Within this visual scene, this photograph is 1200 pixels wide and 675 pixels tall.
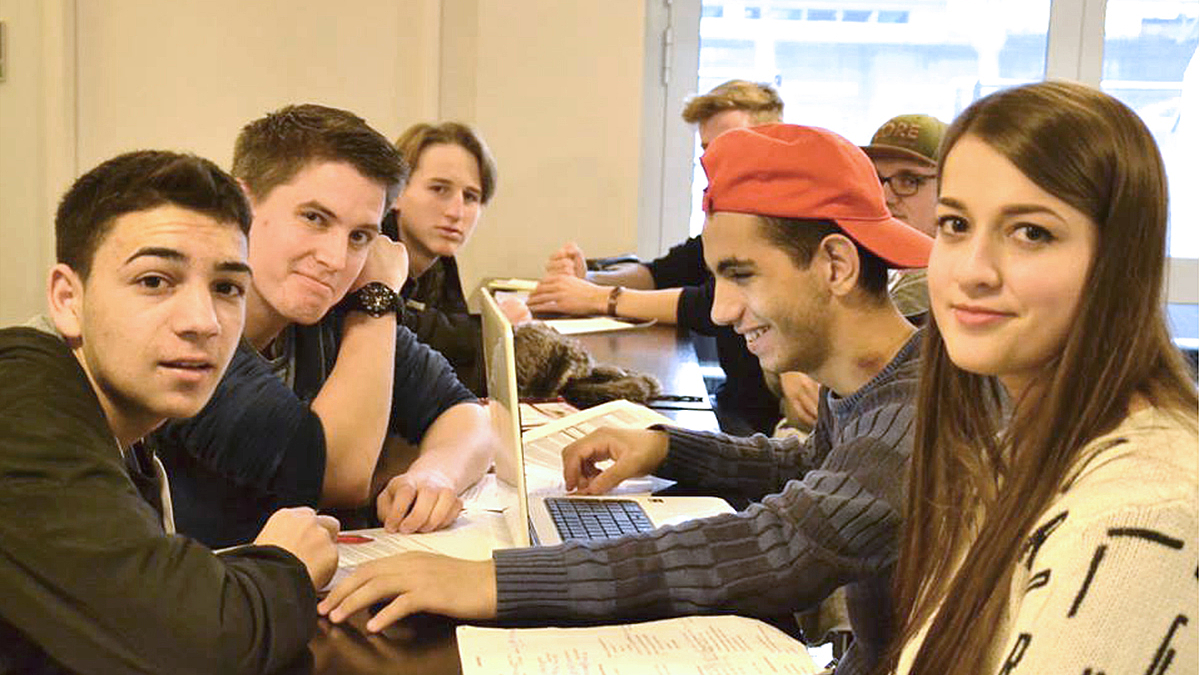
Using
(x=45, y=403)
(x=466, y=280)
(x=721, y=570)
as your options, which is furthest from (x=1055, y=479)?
(x=466, y=280)

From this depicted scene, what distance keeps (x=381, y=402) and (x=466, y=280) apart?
9.43 ft

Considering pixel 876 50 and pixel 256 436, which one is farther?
pixel 876 50

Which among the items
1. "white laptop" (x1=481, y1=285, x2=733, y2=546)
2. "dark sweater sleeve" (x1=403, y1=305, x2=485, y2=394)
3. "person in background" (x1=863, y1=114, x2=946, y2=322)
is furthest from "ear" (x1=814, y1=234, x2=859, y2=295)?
"dark sweater sleeve" (x1=403, y1=305, x2=485, y2=394)

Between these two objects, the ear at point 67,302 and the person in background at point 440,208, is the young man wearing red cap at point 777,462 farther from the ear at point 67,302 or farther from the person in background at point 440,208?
the person in background at point 440,208

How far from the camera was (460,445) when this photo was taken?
211 centimetres

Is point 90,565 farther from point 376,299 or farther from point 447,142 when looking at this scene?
point 447,142

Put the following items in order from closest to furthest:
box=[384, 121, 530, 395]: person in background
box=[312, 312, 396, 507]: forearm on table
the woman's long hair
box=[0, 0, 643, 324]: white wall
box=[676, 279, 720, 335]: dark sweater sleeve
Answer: the woman's long hair → box=[312, 312, 396, 507]: forearm on table → box=[384, 121, 530, 395]: person in background → box=[676, 279, 720, 335]: dark sweater sleeve → box=[0, 0, 643, 324]: white wall

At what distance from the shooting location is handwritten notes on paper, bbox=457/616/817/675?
1.28 m

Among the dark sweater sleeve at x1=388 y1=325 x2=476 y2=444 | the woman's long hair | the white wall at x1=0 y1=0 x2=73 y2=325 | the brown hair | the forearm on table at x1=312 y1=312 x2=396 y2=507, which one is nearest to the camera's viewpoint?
the woman's long hair

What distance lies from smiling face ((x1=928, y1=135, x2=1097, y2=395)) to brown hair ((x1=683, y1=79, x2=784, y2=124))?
3.08m

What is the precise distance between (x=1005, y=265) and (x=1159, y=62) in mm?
4292

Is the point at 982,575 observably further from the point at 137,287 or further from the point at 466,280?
the point at 466,280

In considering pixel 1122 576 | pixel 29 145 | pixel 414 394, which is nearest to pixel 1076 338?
pixel 1122 576

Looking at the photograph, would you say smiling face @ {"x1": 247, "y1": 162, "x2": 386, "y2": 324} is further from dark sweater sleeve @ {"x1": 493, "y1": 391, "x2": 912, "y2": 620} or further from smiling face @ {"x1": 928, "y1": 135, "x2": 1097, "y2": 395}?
smiling face @ {"x1": 928, "y1": 135, "x2": 1097, "y2": 395}
